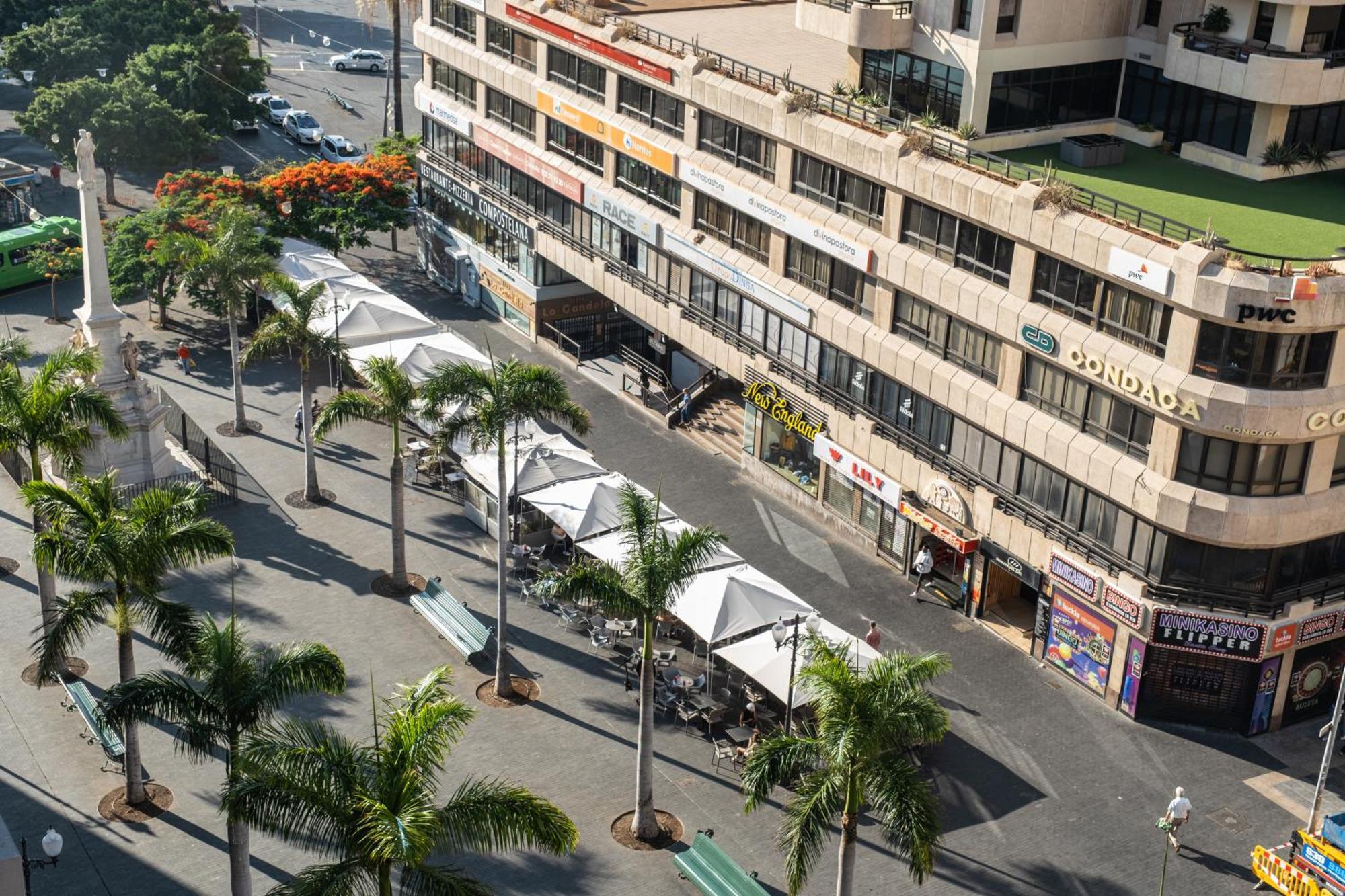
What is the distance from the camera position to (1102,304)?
147ft

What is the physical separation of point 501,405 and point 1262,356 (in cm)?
2100

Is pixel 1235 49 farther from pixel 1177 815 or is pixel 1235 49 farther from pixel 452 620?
pixel 452 620

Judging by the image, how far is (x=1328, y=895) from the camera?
3766cm

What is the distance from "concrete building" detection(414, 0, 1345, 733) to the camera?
43406 millimetres

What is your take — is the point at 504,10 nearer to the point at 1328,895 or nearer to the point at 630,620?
the point at 630,620

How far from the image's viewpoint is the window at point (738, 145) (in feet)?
190

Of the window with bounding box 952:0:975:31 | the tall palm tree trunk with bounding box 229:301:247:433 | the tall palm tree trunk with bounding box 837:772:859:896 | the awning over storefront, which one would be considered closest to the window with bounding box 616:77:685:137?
the window with bounding box 952:0:975:31

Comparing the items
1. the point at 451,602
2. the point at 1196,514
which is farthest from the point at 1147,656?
the point at 451,602

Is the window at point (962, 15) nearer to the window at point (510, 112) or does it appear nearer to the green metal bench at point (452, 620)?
the window at point (510, 112)

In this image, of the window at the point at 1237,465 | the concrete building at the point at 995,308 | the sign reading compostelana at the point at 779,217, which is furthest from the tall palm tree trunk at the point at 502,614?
the window at the point at 1237,465

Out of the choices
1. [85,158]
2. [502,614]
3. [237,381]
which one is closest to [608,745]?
[502,614]

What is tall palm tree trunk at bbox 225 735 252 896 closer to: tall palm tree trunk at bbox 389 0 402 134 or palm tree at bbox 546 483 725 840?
palm tree at bbox 546 483 725 840

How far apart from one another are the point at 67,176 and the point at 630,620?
207ft

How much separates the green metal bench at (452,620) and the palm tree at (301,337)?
936 cm
